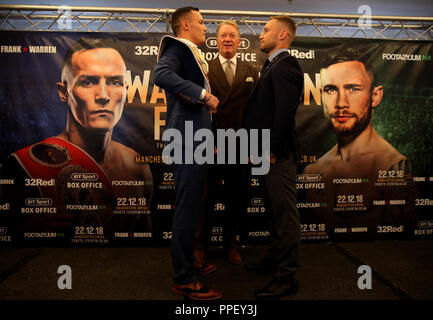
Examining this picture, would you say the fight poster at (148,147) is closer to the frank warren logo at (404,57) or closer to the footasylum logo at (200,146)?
the frank warren logo at (404,57)

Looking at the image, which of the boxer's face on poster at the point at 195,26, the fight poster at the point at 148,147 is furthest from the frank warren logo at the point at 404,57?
the boxer's face on poster at the point at 195,26

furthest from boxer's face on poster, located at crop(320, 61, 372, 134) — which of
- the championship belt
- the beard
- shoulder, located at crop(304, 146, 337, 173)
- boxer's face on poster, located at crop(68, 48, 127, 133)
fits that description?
the championship belt

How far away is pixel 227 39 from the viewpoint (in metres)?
2.62

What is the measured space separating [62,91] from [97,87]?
1.21 ft

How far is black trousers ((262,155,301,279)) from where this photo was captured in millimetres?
2012

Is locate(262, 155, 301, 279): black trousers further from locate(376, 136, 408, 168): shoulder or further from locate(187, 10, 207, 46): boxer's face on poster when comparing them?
locate(376, 136, 408, 168): shoulder

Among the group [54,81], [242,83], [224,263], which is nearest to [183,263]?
[224,263]

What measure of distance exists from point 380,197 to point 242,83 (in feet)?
6.52

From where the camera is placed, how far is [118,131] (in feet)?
10.1

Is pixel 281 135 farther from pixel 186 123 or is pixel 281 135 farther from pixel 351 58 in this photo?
pixel 351 58

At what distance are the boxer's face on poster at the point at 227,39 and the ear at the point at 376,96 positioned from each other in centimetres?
164

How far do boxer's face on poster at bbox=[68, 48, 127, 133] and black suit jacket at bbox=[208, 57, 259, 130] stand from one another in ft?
3.42
